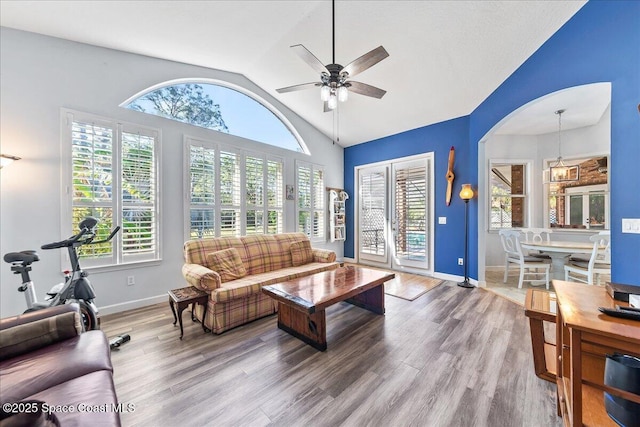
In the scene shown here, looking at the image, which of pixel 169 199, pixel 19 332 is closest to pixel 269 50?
pixel 169 199

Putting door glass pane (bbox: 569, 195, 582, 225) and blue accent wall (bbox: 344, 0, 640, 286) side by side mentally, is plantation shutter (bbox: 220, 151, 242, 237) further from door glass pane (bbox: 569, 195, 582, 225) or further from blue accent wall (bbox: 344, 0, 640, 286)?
door glass pane (bbox: 569, 195, 582, 225)

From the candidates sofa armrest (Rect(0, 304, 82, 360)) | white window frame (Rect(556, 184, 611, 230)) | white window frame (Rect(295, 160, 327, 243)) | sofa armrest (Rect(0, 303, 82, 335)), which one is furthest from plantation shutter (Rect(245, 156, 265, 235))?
white window frame (Rect(556, 184, 611, 230))

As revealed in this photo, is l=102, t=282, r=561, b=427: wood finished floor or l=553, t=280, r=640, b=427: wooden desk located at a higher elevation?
l=553, t=280, r=640, b=427: wooden desk

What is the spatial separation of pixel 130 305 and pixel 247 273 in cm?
147

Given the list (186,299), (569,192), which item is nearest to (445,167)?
(569,192)

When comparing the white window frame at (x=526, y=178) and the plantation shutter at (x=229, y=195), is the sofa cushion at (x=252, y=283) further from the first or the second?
the white window frame at (x=526, y=178)


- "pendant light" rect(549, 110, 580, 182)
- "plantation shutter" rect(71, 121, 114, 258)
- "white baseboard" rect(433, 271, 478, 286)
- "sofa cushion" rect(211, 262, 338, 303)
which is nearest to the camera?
"sofa cushion" rect(211, 262, 338, 303)

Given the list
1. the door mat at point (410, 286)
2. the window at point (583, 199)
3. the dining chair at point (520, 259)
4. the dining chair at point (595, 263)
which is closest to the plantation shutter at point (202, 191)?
the door mat at point (410, 286)

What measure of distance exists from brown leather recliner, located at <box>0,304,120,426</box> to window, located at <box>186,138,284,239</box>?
218 centimetres

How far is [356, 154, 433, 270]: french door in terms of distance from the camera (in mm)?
4766

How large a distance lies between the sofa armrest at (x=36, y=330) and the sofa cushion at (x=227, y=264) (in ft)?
4.63

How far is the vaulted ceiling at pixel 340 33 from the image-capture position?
2.37 m

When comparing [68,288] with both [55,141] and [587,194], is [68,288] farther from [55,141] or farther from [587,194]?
[587,194]

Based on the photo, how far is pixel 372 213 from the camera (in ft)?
18.6
